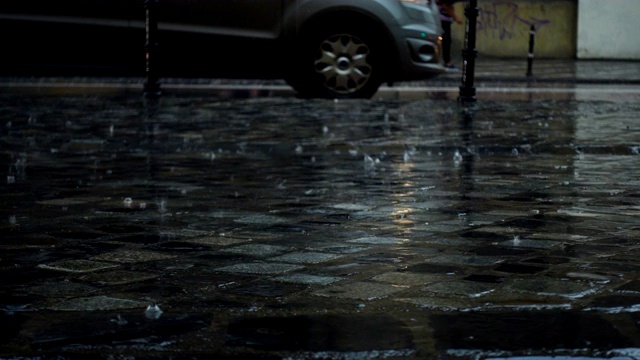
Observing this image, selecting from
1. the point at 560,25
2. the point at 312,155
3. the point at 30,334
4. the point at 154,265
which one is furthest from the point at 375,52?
the point at 560,25

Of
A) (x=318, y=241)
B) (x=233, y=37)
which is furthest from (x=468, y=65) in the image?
(x=318, y=241)

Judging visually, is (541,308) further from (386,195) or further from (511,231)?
(386,195)

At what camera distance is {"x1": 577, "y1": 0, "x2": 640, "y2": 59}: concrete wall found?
100ft

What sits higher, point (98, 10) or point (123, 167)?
point (98, 10)

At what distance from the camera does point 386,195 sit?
6.88m

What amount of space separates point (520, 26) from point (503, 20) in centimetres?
40

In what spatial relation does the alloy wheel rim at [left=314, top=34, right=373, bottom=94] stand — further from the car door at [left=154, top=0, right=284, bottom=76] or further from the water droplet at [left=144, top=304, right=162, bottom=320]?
the water droplet at [left=144, top=304, right=162, bottom=320]

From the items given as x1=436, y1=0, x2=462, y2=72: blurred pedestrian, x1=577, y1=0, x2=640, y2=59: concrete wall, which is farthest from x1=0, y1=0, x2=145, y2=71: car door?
x1=577, y1=0, x2=640, y2=59: concrete wall

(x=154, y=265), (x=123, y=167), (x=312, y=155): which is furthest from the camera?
(x=312, y=155)

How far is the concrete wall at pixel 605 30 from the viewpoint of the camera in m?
30.5

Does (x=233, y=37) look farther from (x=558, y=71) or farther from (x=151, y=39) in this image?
(x=558, y=71)

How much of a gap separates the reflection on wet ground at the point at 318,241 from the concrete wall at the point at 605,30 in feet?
66.2

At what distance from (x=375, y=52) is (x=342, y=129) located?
2757 mm

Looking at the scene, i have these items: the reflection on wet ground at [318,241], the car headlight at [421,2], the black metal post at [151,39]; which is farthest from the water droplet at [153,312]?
the car headlight at [421,2]
